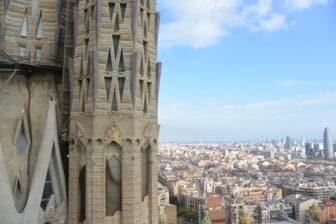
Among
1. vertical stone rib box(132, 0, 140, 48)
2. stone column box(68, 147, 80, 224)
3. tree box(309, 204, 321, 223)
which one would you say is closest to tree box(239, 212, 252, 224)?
tree box(309, 204, 321, 223)

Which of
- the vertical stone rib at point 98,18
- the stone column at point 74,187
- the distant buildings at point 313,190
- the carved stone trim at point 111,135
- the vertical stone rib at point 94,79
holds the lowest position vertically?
the distant buildings at point 313,190

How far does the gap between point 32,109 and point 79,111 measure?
1.81m

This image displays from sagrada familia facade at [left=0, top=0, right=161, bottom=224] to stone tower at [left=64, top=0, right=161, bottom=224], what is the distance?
0.03 meters

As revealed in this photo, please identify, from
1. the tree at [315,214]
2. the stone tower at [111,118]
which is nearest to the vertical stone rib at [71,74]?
the stone tower at [111,118]

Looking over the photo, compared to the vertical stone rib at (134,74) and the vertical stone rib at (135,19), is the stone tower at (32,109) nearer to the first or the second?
the vertical stone rib at (134,74)

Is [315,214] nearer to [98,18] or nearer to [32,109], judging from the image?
[32,109]

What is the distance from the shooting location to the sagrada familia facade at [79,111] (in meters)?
11.9

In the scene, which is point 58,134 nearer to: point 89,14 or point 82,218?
point 82,218

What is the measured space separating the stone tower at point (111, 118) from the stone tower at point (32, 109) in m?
0.75

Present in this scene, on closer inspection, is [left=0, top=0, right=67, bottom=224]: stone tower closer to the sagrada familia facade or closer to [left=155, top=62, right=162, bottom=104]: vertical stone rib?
the sagrada familia facade

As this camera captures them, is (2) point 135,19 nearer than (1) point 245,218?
Yes

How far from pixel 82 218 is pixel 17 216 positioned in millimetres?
1676

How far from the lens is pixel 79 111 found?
12453 millimetres

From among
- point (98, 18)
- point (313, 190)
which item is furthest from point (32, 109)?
point (313, 190)
